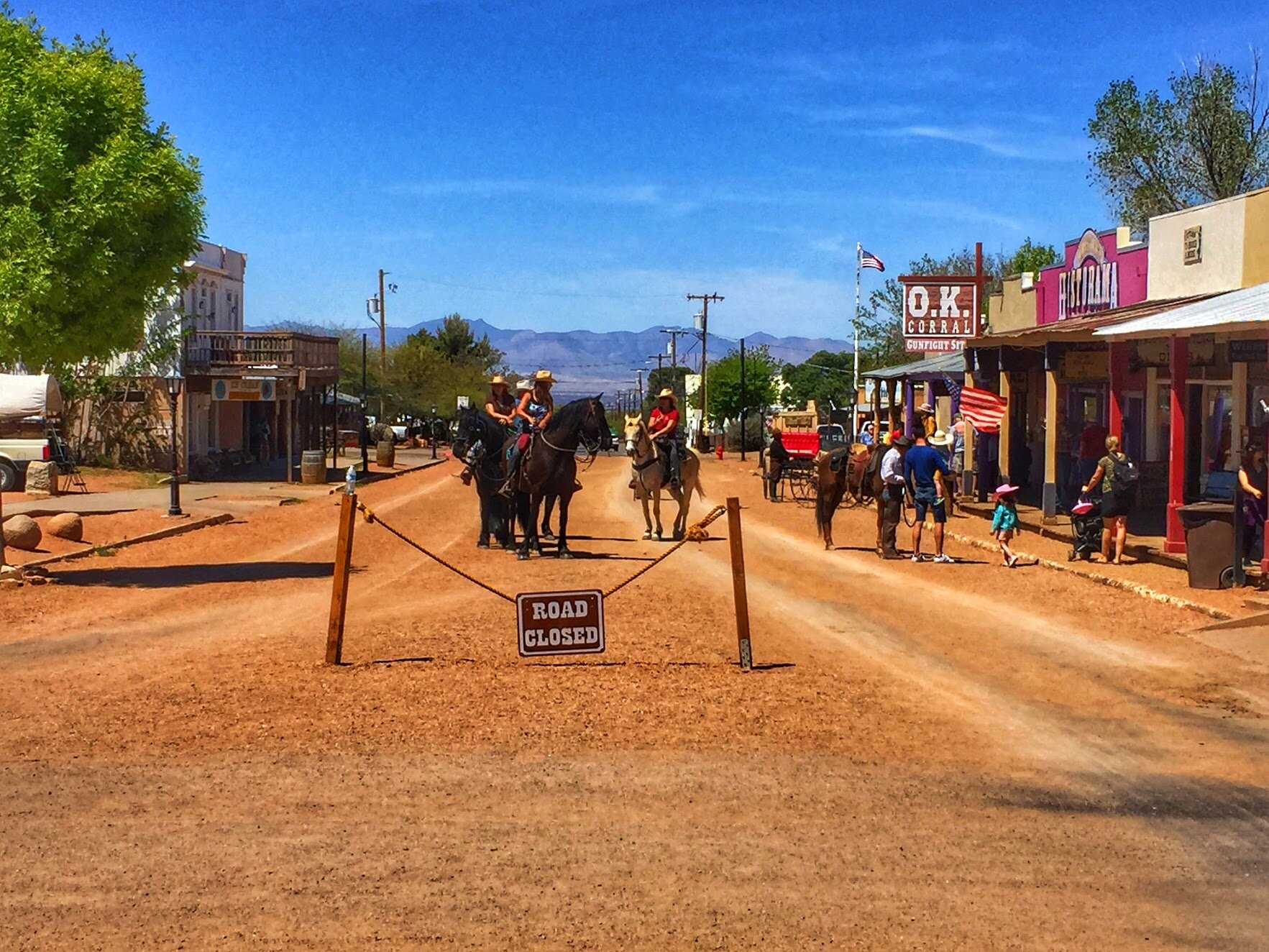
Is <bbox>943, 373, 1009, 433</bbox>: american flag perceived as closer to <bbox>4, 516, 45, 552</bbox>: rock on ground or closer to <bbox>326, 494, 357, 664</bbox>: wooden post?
<bbox>4, 516, 45, 552</bbox>: rock on ground

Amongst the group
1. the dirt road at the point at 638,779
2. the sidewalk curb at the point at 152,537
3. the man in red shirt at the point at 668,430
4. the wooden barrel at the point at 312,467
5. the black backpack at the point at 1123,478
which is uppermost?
the man in red shirt at the point at 668,430

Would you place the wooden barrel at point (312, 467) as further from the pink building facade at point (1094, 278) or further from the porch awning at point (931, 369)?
the pink building facade at point (1094, 278)

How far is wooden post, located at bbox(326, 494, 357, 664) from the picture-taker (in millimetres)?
12156

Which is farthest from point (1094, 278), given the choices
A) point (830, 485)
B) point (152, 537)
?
point (152, 537)

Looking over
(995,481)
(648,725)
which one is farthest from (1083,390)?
(648,725)

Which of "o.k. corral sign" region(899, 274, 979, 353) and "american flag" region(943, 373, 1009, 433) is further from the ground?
"o.k. corral sign" region(899, 274, 979, 353)

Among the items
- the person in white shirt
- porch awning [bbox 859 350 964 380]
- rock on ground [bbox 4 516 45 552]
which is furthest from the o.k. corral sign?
rock on ground [bbox 4 516 45 552]

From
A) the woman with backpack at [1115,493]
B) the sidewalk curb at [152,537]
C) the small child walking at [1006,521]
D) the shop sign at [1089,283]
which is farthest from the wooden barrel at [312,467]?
the woman with backpack at [1115,493]

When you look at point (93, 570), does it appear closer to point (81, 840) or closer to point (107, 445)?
point (81, 840)

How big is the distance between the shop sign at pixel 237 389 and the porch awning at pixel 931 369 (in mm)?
18443

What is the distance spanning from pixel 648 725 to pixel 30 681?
17.0 feet

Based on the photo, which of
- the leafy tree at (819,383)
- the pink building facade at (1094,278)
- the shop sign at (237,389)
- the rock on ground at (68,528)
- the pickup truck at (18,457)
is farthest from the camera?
the leafy tree at (819,383)

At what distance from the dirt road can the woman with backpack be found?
3.71 meters

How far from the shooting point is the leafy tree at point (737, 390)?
9712 cm
